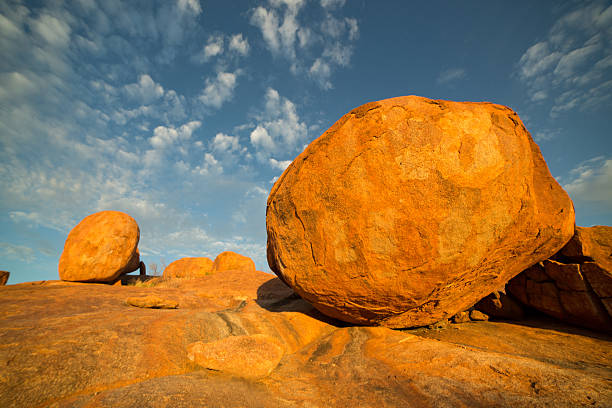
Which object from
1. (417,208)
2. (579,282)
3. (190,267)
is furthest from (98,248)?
(579,282)

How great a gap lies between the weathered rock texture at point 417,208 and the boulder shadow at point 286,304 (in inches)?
32.5

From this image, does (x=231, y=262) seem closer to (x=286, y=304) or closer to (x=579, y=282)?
(x=286, y=304)

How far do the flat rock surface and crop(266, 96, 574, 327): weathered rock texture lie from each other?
754 millimetres

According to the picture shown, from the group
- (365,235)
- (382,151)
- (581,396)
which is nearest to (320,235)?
(365,235)

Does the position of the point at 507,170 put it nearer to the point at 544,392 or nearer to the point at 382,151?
the point at 382,151

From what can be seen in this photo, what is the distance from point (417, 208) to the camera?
313cm

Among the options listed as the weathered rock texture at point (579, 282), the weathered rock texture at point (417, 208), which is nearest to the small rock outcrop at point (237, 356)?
Result: the weathered rock texture at point (417, 208)

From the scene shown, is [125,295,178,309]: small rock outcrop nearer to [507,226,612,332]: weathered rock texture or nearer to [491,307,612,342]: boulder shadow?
[491,307,612,342]: boulder shadow

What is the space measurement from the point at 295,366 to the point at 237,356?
84 centimetres

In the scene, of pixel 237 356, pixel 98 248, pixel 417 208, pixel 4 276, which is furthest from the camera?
pixel 98 248

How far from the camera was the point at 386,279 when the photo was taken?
11.1 feet

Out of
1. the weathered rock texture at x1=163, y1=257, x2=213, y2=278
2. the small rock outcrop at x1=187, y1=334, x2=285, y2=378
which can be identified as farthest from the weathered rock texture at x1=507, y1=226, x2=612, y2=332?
the weathered rock texture at x1=163, y1=257, x2=213, y2=278

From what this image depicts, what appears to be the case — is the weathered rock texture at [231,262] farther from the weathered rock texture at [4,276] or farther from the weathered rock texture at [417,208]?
the weathered rock texture at [417,208]

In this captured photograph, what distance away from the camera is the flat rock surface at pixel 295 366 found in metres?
2.02
